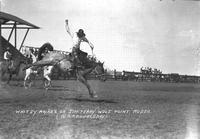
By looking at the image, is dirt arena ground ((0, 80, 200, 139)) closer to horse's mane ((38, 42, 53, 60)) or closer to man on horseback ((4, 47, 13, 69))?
horse's mane ((38, 42, 53, 60))

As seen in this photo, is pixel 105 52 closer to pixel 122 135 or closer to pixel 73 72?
pixel 73 72

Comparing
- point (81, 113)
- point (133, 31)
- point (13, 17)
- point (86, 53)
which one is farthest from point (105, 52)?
point (13, 17)

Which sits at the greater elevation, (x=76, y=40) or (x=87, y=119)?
(x=76, y=40)

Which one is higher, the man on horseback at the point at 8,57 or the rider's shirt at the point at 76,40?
the rider's shirt at the point at 76,40

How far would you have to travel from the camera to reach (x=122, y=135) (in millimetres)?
5332

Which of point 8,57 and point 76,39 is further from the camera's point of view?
point 8,57

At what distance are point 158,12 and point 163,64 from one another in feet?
4.53
